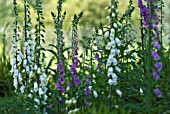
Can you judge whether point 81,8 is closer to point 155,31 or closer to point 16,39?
point 16,39

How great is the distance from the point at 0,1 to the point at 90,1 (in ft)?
12.4

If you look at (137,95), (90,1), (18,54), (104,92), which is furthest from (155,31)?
(90,1)

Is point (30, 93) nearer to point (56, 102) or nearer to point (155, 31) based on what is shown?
point (56, 102)

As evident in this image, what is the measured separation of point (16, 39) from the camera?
5.93 m

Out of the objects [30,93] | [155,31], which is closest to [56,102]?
[30,93]

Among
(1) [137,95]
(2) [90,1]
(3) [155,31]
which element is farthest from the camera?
(2) [90,1]

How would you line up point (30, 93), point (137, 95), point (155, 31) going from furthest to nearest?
point (30, 93) → point (137, 95) → point (155, 31)

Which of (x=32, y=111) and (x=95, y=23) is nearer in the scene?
(x=32, y=111)

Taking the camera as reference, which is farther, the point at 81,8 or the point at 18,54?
the point at 81,8

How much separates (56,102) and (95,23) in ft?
49.3

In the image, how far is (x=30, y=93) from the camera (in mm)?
5695

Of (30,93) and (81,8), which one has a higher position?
(81,8)

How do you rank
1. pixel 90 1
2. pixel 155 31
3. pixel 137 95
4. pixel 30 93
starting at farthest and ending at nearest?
pixel 90 1 < pixel 30 93 < pixel 137 95 < pixel 155 31

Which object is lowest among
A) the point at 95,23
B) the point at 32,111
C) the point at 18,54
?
the point at 32,111
